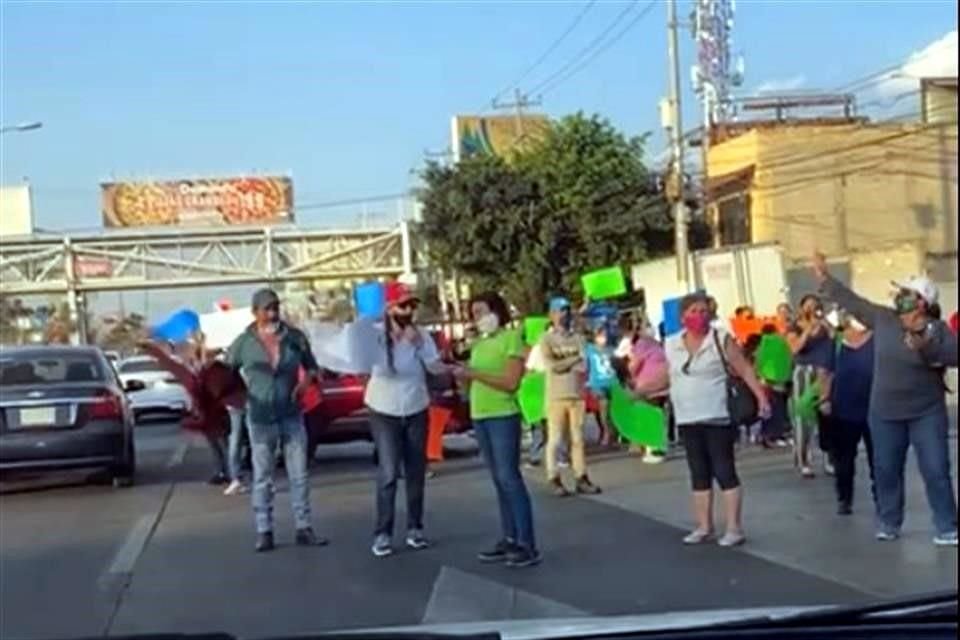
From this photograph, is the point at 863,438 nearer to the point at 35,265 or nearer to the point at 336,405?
the point at 336,405

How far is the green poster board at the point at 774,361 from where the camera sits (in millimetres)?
17656

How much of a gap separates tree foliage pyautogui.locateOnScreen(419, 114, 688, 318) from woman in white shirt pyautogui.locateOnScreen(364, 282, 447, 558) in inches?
1404

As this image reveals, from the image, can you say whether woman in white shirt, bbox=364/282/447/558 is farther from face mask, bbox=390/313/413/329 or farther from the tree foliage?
the tree foliage

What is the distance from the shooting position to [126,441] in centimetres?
1728

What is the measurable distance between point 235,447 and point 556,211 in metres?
32.3

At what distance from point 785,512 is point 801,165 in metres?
39.6

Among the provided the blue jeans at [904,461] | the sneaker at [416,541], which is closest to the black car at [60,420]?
the sneaker at [416,541]

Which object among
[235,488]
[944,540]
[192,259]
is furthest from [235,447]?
[192,259]

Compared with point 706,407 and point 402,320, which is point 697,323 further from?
point 402,320

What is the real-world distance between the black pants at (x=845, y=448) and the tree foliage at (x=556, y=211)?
34.6 m

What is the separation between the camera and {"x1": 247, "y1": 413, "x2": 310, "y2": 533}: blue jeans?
1166 centimetres

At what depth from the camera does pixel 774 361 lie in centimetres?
1775

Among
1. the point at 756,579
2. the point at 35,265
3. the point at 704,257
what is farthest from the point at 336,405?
the point at 35,265

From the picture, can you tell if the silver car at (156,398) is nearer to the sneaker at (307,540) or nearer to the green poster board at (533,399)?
the green poster board at (533,399)
